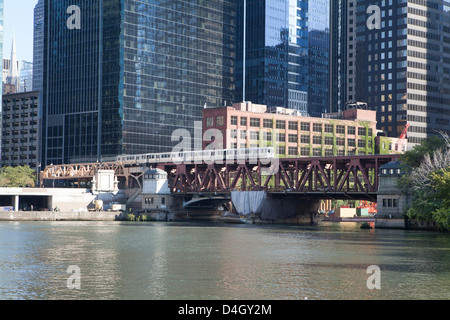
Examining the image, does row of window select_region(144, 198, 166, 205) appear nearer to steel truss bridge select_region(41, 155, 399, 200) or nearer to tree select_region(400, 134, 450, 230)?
steel truss bridge select_region(41, 155, 399, 200)

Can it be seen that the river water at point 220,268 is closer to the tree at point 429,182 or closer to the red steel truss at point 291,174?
the tree at point 429,182

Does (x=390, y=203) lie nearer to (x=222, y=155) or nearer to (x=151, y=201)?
(x=222, y=155)

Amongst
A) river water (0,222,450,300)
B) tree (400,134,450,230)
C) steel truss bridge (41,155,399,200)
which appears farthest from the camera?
steel truss bridge (41,155,399,200)

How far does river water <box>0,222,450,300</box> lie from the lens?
53.1 m

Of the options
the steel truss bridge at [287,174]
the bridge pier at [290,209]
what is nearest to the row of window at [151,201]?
the steel truss bridge at [287,174]

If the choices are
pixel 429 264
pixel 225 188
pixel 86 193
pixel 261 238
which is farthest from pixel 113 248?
pixel 86 193

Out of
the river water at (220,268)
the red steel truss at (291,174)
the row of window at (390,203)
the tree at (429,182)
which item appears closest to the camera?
the river water at (220,268)

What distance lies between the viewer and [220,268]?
67312 millimetres

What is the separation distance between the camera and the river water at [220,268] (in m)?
53.1

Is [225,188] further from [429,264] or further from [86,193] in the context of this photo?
[429,264]

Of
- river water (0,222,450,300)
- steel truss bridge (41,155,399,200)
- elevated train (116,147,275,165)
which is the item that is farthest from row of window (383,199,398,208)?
elevated train (116,147,275,165)

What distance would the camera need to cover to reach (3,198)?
608 ft

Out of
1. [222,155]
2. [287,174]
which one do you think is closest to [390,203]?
[287,174]

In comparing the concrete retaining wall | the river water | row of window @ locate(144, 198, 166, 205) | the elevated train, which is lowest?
the river water
